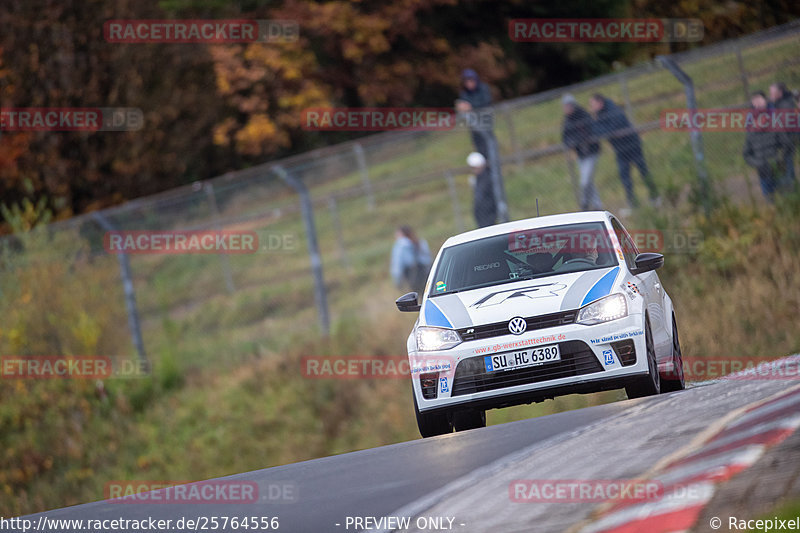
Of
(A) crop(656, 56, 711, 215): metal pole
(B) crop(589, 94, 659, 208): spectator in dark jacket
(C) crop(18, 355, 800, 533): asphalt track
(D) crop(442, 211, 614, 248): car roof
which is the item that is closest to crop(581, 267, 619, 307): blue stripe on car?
(D) crop(442, 211, 614, 248): car roof

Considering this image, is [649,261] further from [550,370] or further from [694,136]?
[694,136]

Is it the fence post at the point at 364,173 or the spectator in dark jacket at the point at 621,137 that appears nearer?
the spectator in dark jacket at the point at 621,137

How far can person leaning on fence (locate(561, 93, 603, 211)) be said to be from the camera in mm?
18281

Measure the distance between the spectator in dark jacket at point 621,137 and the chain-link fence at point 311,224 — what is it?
0.22m

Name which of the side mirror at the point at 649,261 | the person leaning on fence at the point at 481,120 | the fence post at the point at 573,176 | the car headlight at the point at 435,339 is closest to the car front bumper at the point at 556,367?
the car headlight at the point at 435,339

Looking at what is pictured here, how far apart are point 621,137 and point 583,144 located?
57 centimetres

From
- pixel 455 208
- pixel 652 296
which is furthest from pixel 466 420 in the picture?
pixel 455 208

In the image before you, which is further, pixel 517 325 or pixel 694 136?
pixel 694 136

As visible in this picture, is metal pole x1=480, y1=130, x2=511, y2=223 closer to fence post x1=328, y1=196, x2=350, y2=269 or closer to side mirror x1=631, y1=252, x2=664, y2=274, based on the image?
fence post x1=328, y1=196, x2=350, y2=269

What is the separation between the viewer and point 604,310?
891 cm

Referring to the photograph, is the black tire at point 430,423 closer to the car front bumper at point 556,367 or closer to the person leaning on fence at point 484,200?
the car front bumper at point 556,367

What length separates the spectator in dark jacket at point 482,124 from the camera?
57.7ft

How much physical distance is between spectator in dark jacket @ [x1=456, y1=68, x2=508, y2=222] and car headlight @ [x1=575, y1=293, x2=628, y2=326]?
27.7 feet

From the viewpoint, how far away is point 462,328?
905 centimetres
